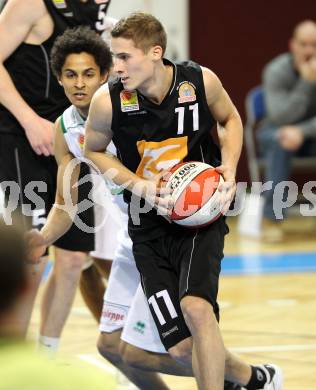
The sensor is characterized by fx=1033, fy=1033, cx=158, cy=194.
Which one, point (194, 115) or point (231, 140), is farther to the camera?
point (231, 140)

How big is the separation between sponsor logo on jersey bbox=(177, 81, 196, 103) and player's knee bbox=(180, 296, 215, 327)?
2.67 ft

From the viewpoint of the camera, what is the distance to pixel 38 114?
208 inches

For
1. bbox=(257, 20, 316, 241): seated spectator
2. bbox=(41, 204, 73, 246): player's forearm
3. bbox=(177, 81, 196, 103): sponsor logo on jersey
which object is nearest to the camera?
bbox=(177, 81, 196, 103): sponsor logo on jersey

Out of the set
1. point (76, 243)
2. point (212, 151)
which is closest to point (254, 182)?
point (76, 243)

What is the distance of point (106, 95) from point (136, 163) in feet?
1.02

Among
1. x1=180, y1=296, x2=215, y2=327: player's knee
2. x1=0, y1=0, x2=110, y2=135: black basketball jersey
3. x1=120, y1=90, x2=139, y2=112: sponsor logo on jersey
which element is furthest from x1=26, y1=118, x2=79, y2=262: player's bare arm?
x1=180, y1=296, x2=215, y2=327: player's knee

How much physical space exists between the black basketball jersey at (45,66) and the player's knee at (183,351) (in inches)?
64.8

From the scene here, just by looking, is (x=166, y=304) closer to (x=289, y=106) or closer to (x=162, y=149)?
(x=162, y=149)

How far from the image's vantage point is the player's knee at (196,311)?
3.99 metres

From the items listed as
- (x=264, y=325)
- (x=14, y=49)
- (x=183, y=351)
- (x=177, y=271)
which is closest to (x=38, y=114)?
(x=14, y=49)

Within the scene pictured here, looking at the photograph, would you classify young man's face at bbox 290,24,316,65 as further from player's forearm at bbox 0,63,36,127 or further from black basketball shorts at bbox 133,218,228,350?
black basketball shorts at bbox 133,218,228,350

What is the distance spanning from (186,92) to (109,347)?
1226 mm

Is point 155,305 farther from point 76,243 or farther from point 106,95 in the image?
point 76,243

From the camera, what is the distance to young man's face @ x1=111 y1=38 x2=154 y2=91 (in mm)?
4133
